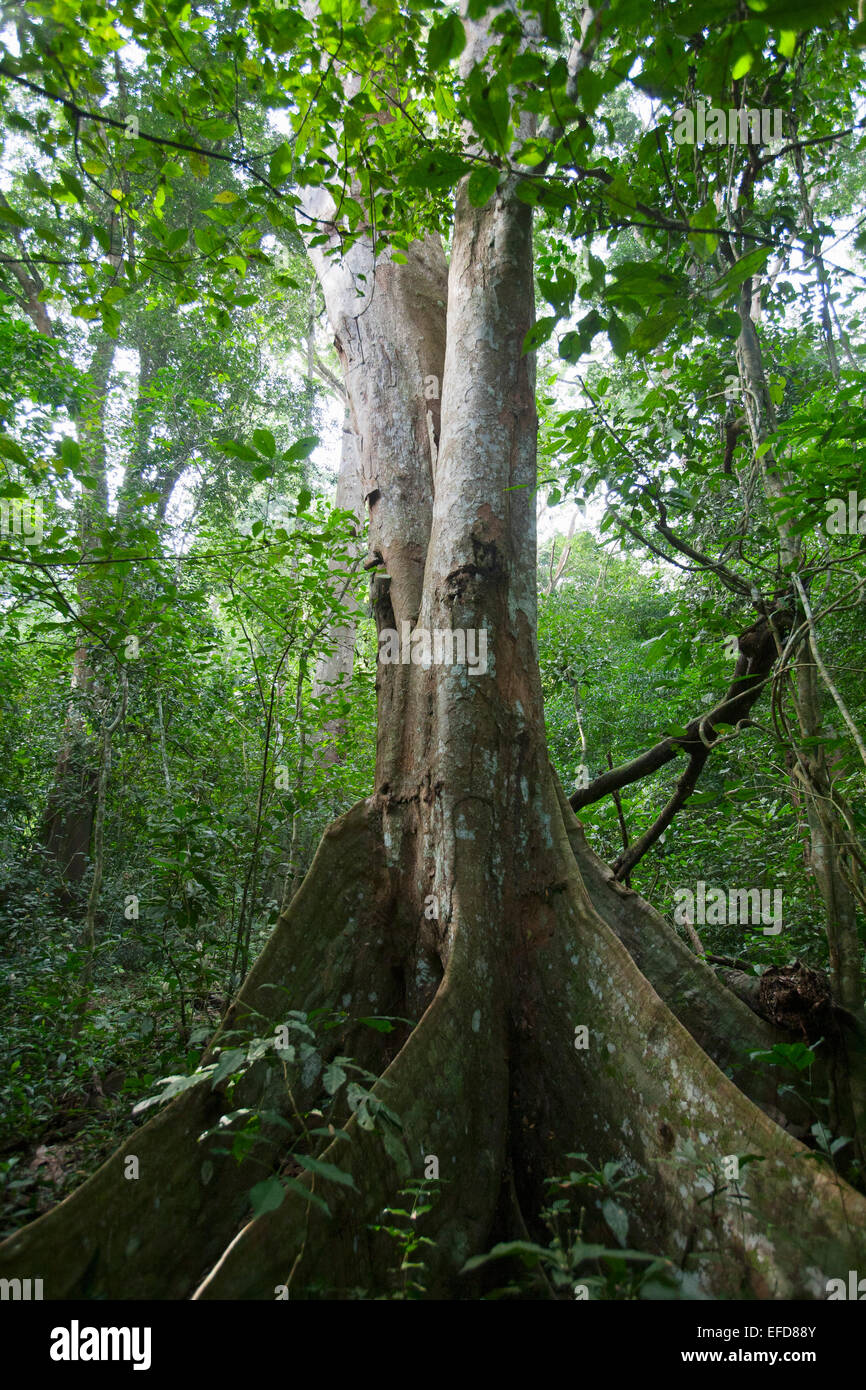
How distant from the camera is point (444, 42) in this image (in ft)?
4.63

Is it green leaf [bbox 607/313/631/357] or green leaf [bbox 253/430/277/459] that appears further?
green leaf [bbox 253/430/277/459]

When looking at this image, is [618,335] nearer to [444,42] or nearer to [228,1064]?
[444,42]

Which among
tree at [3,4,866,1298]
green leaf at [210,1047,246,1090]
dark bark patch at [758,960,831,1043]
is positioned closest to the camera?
green leaf at [210,1047,246,1090]

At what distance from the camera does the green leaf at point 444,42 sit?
1393 millimetres

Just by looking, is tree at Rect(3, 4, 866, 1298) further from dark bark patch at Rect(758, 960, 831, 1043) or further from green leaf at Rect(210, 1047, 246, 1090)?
dark bark patch at Rect(758, 960, 831, 1043)

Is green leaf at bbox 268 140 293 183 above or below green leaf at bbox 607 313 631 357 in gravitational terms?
above

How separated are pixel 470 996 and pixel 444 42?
2481 millimetres

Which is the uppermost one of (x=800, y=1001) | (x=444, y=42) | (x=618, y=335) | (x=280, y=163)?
(x=280, y=163)

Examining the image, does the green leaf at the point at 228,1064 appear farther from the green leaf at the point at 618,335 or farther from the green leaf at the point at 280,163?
the green leaf at the point at 280,163

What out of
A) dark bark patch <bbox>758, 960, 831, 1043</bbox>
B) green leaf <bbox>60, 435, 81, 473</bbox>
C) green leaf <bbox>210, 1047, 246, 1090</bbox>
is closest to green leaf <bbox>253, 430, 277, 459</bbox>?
green leaf <bbox>60, 435, 81, 473</bbox>

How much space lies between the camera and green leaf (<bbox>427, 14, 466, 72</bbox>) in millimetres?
1393

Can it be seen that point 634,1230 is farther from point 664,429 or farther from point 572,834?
point 664,429

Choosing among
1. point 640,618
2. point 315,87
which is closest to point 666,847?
point 315,87

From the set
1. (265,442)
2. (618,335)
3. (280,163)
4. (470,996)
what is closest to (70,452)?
(265,442)
